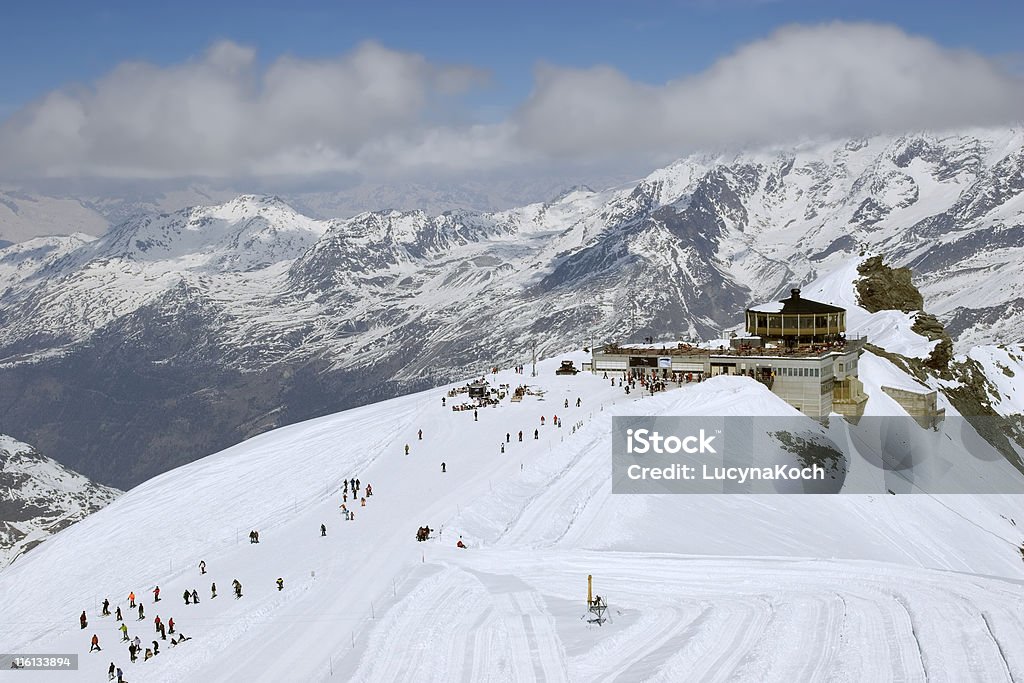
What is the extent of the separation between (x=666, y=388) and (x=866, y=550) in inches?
1340

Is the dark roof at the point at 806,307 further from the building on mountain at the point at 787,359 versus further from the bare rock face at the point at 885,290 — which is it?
the bare rock face at the point at 885,290

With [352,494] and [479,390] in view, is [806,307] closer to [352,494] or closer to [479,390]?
[479,390]

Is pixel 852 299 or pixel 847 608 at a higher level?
pixel 852 299

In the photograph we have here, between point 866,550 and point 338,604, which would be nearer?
point 338,604

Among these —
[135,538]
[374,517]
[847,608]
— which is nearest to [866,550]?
[847,608]

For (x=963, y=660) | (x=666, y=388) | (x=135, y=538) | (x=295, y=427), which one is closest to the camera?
(x=963, y=660)

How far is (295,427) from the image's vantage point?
349 ft

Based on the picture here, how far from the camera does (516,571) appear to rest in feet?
165

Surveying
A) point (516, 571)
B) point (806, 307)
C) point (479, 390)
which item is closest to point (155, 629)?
point (516, 571)

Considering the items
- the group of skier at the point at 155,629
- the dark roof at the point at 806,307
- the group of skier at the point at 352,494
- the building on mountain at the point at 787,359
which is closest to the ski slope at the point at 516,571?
the group of skier at the point at 155,629

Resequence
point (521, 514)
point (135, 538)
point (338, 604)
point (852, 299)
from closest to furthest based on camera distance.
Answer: point (338, 604) → point (521, 514) → point (135, 538) → point (852, 299)

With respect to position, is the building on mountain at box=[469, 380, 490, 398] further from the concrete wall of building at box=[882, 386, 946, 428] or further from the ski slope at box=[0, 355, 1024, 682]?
the concrete wall of building at box=[882, 386, 946, 428]

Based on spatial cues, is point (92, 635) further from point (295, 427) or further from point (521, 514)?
point (295, 427)

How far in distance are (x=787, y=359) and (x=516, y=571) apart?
5326 cm
